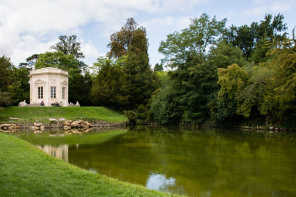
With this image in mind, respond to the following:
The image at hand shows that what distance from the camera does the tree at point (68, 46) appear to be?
49062 mm

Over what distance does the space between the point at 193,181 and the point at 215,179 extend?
2.23 feet

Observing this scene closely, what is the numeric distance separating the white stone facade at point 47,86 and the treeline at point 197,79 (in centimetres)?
324

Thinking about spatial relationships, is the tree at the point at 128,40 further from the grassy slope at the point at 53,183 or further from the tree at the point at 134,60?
the grassy slope at the point at 53,183

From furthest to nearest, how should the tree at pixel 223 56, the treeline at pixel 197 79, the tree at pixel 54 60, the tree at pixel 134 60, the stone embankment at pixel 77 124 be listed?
the tree at pixel 54 60, the tree at pixel 134 60, the tree at pixel 223 56, the stone embankment at pixel 77 124, the treeline at pixel 197 79

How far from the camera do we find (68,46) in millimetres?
49469

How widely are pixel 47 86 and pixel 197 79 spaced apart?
19.3 m

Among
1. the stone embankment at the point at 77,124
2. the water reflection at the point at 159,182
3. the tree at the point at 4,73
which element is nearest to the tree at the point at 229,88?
the stone embankment at the point at 77,124

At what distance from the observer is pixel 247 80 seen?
80.4 feet

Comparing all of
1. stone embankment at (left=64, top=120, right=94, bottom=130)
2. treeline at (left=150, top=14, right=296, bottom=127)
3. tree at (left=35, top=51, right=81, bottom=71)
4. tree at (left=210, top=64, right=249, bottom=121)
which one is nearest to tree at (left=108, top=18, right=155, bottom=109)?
treeline at (left=150, top=14, right=296, bottom=127)

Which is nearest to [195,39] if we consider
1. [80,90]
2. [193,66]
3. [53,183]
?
[193,66]

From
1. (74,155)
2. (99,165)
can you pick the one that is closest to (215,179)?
(99,165)

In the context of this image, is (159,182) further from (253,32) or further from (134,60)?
(253,32)

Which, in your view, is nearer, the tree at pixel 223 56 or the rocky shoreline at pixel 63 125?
A: the rocky shoreline at pixel 63 125

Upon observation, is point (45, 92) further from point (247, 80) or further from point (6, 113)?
point (247, 80)
